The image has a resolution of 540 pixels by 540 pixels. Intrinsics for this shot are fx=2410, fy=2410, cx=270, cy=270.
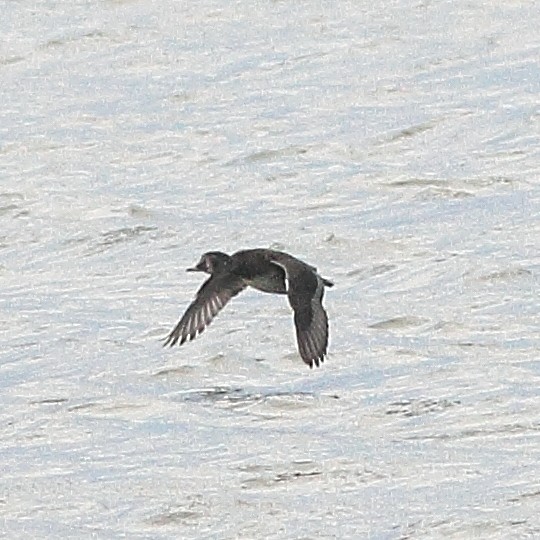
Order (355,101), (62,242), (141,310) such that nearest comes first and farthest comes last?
(141,310) → (62,242) → (355,101)

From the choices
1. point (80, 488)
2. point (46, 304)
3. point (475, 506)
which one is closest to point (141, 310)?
point (46, 304)

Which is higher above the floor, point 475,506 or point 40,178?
point 40,178

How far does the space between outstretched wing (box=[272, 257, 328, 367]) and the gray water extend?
2.68 feet

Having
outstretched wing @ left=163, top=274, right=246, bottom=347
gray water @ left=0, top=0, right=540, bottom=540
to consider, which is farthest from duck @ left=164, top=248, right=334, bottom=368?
gray water @ left=0, top=0, right=540, bottom=540

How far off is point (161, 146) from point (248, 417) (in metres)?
6.20

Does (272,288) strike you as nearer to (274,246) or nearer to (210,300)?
(210,300)

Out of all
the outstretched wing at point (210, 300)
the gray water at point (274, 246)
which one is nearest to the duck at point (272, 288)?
the outstretched wing at point (210, 300)

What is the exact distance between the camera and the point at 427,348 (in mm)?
13445

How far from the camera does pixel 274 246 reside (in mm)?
15562

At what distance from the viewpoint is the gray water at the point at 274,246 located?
11.3 m

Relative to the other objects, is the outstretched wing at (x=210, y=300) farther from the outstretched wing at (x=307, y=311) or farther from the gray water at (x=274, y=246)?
the gray water at (x=274, y=246)

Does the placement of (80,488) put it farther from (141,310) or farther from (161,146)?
(161,146)

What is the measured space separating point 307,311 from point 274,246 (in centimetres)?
499

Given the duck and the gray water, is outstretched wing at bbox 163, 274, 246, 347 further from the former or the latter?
the gray water
